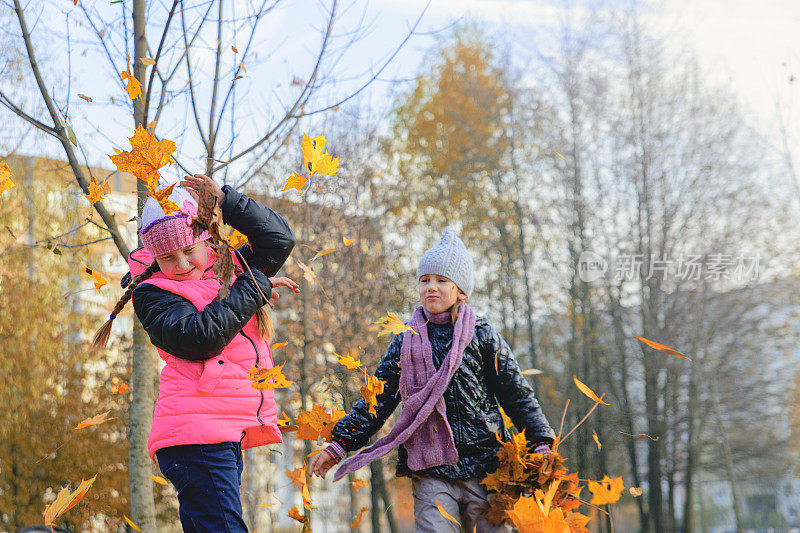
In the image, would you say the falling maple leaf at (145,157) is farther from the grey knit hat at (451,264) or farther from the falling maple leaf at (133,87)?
the falling maple leaf at (133,87)

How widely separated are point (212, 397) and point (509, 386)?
5.00ft

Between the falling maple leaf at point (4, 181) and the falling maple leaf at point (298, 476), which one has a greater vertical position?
the falling maple leaf at point (4, 181)

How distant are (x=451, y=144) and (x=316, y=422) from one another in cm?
1491

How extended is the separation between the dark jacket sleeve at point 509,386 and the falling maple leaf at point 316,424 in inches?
31.5

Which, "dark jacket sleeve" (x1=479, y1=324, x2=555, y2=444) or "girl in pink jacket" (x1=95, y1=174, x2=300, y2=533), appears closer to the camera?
"girl in pink jacket" (x1=95, y1=174, x2=300, y2=533)

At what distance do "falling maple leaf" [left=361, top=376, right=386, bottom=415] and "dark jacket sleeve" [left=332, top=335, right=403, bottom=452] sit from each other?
0.02 m

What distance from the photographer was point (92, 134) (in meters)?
4.36

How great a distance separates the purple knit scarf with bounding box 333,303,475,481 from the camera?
10.5 ft

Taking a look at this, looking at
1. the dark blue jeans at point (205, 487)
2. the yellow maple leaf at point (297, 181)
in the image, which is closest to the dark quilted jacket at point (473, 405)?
the dark blue jeans at point (205, 487)

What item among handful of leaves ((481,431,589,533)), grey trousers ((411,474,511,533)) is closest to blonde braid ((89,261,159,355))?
grey trousers ((411,474,511,533))

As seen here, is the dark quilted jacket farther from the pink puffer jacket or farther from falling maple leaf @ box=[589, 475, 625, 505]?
the pink puffer jacket

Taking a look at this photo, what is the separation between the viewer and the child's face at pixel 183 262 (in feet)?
8.45

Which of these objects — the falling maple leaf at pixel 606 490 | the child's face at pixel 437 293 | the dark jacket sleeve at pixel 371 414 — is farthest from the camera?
the child's face at pixel 437 293

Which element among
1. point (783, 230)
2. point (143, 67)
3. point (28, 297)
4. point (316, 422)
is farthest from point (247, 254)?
point (783, 230)
